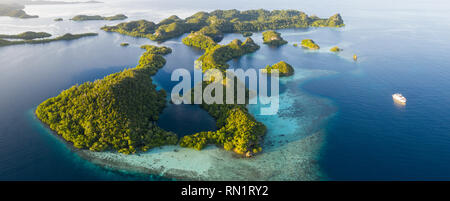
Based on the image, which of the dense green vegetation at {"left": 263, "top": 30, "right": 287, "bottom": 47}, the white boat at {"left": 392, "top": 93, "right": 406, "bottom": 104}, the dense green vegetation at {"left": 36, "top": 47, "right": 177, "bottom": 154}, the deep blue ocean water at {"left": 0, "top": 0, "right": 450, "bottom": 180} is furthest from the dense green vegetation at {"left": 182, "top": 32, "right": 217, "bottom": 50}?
the white boat at {"left": 392, "top": 93, "right": 406, "bottom": 104}

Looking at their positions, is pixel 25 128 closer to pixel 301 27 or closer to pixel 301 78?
pixel 301 78

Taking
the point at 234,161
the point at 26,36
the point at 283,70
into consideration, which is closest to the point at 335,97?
the point at 283,70

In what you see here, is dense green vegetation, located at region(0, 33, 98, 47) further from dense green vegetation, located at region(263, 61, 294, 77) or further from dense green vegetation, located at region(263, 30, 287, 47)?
dense green vegetation, located at region(263, 61, 294, 77)

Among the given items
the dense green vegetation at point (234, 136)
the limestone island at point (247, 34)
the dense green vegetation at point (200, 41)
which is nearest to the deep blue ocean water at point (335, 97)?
the dense green vegetation at point (234, 136)

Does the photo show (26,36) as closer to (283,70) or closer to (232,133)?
(283,70)
